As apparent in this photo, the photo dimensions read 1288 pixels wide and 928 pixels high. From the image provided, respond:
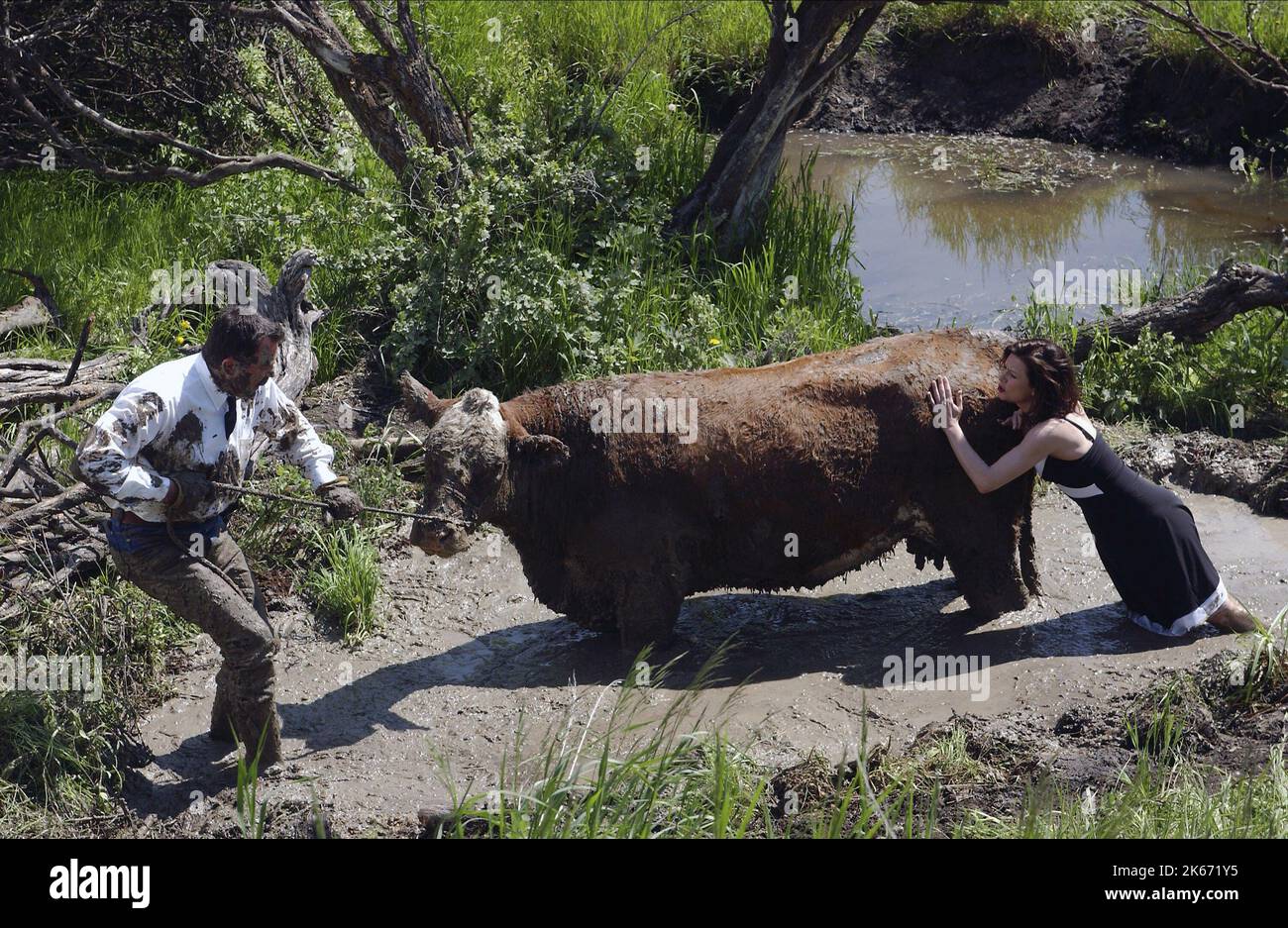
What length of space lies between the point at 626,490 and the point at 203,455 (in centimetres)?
201

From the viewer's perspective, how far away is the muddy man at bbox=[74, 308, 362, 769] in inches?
211

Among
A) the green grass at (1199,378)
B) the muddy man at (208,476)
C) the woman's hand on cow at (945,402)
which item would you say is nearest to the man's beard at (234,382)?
the muddy man at (208,476)

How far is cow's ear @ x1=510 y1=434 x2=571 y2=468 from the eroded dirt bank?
1.07 metres

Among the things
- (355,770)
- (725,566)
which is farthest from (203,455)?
(725,566)

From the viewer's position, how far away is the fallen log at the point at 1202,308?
28.7ft

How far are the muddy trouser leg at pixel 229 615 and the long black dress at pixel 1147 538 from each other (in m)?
3.75

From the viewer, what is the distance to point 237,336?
17.7 feet

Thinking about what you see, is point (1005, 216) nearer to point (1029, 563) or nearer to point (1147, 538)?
point (1029, 563)

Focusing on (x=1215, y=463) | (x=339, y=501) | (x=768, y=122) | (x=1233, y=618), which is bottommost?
(x=1233, y=618)

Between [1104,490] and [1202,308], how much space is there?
294cm

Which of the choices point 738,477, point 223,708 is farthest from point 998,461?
point 223,708

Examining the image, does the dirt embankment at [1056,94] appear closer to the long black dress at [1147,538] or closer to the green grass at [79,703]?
the long black dress at [1147,538]

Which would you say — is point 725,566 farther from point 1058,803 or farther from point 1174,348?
point 1174,348

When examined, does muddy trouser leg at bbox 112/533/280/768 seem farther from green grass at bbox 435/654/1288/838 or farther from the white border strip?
the white border strip
